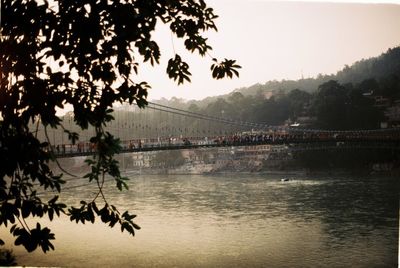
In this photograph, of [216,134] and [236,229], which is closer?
[216,134]

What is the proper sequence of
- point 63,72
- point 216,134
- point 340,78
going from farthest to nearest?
point 216,134, point 340,78, point 63,72

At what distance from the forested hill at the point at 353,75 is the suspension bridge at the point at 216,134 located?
575 mm

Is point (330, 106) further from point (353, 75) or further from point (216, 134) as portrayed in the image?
point (216, 134)

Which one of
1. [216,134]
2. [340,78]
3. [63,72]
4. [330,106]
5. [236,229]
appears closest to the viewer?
[63,72]

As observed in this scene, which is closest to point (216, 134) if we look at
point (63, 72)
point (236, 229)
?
point (236, 229)

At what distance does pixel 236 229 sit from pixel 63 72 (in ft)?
20.1

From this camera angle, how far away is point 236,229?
7258 mm

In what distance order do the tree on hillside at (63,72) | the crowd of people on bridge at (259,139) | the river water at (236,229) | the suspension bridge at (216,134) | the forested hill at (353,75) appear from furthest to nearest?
the river water at (236,229) < the crowd of people on bridge at (259,139) < the suspension bridge at (216,134) < the forested hill at (353,75) < the tree on hillside at (63,72)

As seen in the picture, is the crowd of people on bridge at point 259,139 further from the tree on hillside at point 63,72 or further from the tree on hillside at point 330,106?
the tree on hillside at point 63,72

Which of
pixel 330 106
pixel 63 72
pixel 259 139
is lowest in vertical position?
pixel 259 139

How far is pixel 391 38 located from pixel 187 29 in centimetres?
315

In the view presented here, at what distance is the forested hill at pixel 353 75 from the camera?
433cm

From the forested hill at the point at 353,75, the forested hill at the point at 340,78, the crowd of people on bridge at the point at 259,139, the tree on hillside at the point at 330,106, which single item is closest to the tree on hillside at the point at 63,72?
the forested hill at the point at 340,78

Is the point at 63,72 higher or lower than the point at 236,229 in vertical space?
higher
